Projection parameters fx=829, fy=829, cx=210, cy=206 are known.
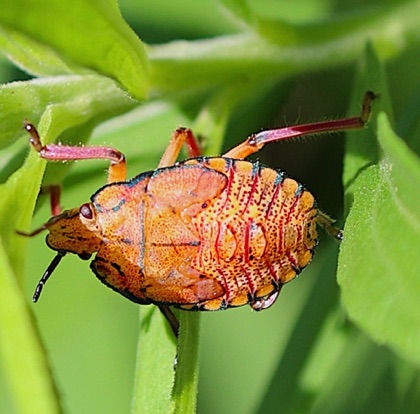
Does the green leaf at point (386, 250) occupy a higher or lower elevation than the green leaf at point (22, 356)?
lower

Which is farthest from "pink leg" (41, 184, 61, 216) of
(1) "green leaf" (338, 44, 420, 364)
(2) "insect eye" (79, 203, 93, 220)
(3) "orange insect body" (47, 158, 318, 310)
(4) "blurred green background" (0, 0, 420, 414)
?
(1) "green leaf" (338, 44, 420, 364)

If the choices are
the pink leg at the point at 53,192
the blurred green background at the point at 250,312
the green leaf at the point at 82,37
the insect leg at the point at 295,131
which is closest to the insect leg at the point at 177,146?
the insect leg at the point at 295,131

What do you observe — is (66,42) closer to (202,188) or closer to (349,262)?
(202,188)

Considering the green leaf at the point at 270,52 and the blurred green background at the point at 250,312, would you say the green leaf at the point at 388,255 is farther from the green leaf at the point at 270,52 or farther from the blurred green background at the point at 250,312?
the green leaf at the point at 270,52

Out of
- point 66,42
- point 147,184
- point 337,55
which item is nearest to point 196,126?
point 147,184

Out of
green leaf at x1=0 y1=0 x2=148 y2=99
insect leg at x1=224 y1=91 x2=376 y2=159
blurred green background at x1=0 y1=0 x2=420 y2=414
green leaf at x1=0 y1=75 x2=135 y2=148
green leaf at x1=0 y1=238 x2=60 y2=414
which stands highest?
green leaf at x1=0 y1=0 x2=148 y2=99

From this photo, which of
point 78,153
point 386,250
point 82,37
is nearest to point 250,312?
point 78,153

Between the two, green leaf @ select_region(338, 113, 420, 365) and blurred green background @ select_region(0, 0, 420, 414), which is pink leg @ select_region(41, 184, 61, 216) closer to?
blurred green background @ select_region(0, 0, 420, 414)
